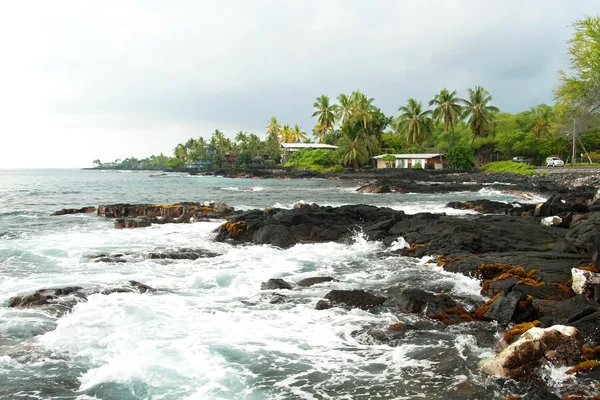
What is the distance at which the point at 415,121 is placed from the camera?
72.4 m

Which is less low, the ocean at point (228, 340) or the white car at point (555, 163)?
the white car at point (555, 163)

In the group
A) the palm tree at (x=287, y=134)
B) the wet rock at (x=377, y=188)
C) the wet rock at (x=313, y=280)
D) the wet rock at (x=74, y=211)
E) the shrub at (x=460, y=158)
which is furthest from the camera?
the palm tree at (x=287, y=134)

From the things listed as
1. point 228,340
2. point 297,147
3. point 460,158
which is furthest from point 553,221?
point 297,147

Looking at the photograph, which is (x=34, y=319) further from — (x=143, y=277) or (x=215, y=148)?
(x=215, y=148)

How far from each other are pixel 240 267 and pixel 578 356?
876 centimetres

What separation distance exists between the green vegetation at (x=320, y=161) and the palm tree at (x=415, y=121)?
1381 centimetres

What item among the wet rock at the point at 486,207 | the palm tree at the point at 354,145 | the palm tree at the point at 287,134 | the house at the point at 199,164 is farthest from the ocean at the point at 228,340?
the house at the point at 199,164

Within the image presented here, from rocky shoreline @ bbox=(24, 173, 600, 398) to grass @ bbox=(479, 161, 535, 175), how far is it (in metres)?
32.0

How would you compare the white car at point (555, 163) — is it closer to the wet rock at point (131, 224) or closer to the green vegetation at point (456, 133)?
the green vegetation at point (456, 133)

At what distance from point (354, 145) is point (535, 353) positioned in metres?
70.4

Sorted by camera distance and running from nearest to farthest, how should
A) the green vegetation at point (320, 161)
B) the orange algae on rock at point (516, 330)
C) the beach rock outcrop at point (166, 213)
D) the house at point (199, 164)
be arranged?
the orange algae on rock at point (516, 330) < the beach rock outcrop at point (166, 213) < the green vegetation at point (320, 161) < the house at point (199, 164)

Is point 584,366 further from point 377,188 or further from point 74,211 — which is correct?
point 377,188

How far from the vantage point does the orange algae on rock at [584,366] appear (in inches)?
242

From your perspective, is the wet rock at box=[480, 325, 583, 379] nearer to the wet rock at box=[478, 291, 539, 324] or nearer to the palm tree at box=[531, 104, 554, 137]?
the wet rock at box=[478, 291, 539, 324]
